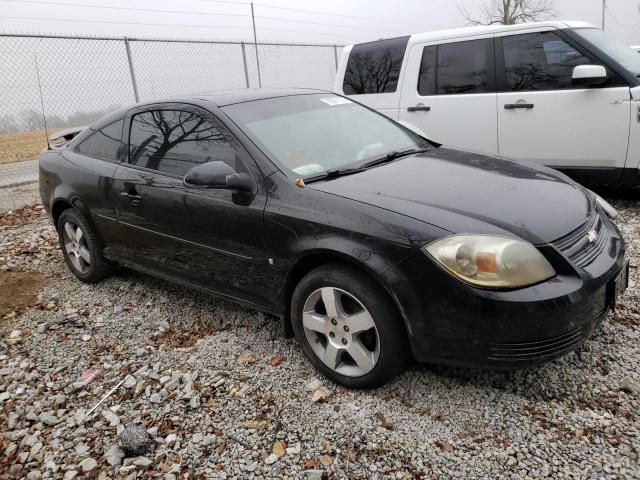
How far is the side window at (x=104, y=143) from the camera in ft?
12.7

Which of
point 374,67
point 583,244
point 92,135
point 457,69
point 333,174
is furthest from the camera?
point 374,67

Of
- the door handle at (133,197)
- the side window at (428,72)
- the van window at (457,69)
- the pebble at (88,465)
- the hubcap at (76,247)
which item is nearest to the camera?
the pebble at (88,465)

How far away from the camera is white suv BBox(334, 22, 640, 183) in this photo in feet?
15.9

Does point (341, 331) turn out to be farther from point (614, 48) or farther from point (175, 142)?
point (614, 48)

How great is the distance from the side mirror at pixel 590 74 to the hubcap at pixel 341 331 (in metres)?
3.56

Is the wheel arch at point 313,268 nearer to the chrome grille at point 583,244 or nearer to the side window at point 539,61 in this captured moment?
the chrome grille at point 583,244

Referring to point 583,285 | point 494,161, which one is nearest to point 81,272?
point 494,161

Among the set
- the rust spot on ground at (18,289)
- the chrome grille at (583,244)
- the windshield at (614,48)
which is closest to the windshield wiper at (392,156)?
the chrome grille at (583,244)

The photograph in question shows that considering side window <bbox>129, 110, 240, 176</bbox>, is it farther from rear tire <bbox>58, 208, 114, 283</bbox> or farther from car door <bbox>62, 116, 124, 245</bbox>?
rear tire <bbox>58, 208, 114, 283</bbox>

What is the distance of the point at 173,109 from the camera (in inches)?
137

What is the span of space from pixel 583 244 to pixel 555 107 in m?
3.14

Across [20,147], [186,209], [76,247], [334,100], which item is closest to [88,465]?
[186,209]

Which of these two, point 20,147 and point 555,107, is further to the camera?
point 20,147

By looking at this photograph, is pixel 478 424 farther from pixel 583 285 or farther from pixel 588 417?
pixel 583 285
